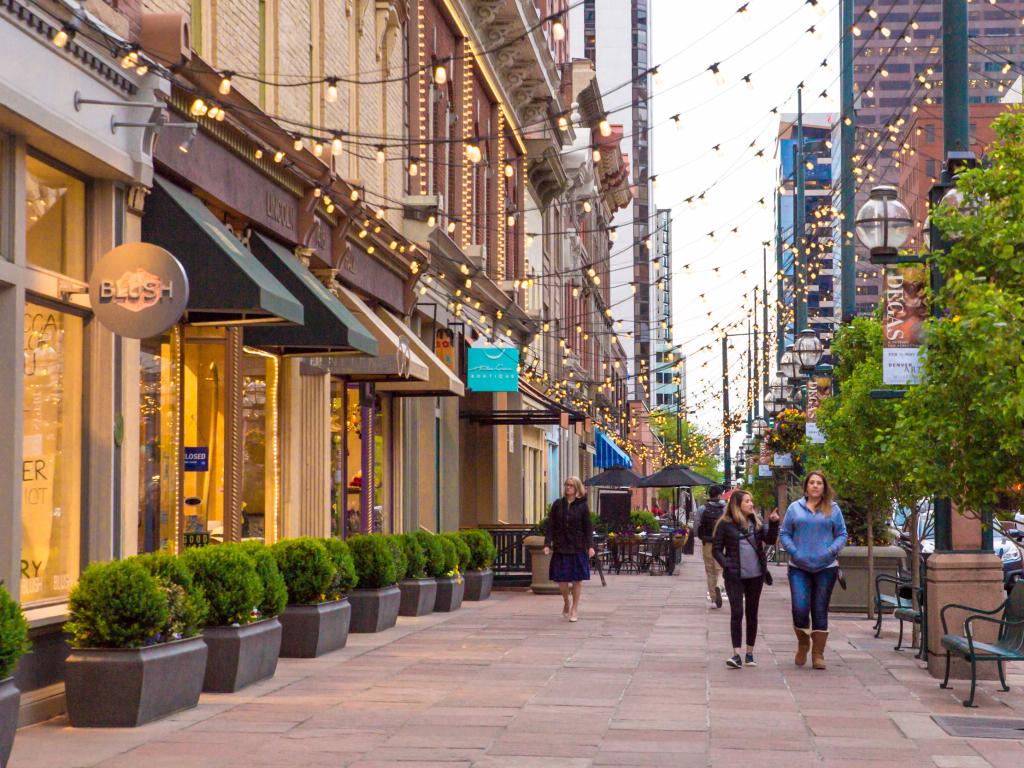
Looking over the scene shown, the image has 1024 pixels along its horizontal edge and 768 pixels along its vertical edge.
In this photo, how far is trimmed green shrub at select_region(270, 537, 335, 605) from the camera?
15.5 meters

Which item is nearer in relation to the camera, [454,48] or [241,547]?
[241,547]

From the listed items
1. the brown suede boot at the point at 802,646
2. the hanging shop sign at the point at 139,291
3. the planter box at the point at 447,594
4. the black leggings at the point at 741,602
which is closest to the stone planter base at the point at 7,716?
the hanging shop sign at the point at 139,291

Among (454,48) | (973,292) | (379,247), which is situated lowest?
(973,292)

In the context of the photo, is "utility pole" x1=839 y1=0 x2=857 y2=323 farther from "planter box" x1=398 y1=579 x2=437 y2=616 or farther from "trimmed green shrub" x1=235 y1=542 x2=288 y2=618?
"trimmed green shrub" x1=235 y1=542 x2=288 y2=618

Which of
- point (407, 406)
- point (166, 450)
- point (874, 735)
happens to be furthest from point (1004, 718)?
point (407, 406)

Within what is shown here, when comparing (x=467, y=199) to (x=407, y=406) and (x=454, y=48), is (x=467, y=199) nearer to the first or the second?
(x=454, y=48)

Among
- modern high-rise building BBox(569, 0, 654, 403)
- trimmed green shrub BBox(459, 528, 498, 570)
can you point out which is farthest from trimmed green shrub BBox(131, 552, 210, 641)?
modern high-rise building BBox(569, 0, 654, 403)

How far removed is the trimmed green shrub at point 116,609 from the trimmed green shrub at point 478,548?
14.5 metres

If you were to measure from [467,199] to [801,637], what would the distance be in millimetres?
18934

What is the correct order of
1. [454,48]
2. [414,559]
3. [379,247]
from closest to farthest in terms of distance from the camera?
[414,559] < [379,247] < [454,48]

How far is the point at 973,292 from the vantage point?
1158 cm

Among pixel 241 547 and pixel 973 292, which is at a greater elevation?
pixel 973 292

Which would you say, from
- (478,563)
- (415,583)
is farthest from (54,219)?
(478,563)

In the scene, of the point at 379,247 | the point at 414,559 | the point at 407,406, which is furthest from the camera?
the point at 407,406
